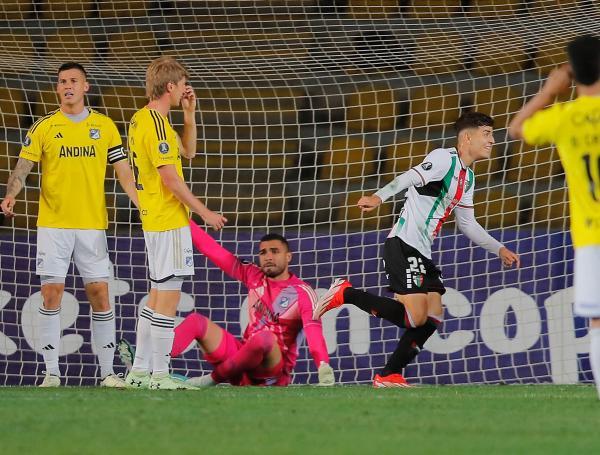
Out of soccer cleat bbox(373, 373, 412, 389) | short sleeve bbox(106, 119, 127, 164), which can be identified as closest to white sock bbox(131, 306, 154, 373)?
short sleeve bbox(106, 119, 127, 164)

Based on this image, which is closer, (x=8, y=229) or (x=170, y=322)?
(x=170, y=322)

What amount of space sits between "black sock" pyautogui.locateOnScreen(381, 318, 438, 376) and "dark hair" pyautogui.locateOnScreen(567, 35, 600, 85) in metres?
2.41

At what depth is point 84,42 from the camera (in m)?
9.47

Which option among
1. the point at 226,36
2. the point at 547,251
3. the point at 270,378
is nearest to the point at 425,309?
the point at 270,378

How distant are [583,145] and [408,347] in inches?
92.9

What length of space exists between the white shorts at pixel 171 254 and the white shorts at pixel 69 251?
3.35ft

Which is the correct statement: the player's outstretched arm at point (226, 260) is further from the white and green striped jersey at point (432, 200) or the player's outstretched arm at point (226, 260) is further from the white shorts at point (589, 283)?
the white shorts at point (589, 283)

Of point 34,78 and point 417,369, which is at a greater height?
point 34,78

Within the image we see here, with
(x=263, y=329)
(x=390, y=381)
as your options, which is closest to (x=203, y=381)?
(x=263, y=329)

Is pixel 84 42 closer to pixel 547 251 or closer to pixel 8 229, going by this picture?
pixel 8 229

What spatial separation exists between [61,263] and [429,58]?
3.30 meters

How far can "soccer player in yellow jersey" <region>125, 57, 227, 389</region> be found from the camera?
19.1 ft

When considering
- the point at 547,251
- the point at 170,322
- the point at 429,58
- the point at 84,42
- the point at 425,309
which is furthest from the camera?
the point at 84,42

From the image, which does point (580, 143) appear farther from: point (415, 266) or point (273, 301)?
point (273, 301)
